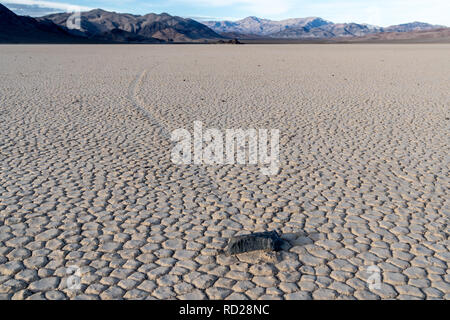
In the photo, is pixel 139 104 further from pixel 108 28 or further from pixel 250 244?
pixel 108 28

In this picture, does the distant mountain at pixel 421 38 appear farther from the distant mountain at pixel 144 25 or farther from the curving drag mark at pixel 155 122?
the curving drag mark at pixel 155 122

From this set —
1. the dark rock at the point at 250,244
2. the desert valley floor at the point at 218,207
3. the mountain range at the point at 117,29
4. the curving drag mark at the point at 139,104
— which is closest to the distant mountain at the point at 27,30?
the mountain range at the point at 117,29

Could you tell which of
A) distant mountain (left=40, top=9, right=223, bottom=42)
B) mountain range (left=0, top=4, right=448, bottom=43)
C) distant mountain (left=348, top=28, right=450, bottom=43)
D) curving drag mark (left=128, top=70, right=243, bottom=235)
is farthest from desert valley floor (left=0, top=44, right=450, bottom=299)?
distant mountain (left=40, top=9, right=223, bottom=42)

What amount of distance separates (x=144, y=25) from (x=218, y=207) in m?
145

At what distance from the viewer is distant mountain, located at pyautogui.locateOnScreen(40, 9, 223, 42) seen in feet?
414

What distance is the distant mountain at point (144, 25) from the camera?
12621cm

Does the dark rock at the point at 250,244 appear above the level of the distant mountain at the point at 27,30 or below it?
below

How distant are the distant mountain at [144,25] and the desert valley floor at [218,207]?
114072 millimetres

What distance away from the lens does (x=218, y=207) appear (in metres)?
4.28

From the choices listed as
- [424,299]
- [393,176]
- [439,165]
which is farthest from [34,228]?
[439,165]

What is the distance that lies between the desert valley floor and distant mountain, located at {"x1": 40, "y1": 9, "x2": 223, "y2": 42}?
11407 cm

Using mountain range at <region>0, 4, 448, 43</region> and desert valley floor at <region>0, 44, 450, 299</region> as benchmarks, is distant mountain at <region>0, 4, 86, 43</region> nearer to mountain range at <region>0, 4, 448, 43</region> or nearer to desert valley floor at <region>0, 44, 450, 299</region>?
mountain range at <region>0, 4, 448, 43</region>

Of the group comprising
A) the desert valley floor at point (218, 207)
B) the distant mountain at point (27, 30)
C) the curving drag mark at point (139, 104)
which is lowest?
the desert valley floor at point (218, 207)
